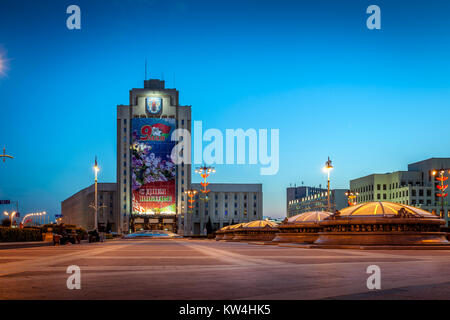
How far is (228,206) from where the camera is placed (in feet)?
593

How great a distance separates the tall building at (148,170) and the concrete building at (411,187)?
189ft

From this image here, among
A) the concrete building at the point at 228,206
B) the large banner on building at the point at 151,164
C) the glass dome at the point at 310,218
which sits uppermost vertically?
the large banner on building at the point at 151,164

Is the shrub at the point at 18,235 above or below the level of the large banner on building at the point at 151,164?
below

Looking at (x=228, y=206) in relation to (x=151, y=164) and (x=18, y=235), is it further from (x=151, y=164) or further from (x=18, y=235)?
(x=18, y=235)

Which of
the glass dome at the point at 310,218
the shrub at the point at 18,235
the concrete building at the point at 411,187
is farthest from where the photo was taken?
the concrete building at the point at 411,187

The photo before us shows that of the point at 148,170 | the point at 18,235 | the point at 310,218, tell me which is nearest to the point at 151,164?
the point at 148,170

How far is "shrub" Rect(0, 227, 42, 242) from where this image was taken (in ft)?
124

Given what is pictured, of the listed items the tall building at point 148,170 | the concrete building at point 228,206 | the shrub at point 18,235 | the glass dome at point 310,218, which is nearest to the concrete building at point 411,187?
the concrete building at point 228,206

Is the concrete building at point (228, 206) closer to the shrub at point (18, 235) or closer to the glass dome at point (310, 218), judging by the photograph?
the shrub at point (18, 235)

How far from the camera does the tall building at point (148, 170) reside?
6294 inches

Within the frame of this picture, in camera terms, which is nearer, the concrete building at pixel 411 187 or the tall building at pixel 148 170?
the concrete building at pixel 411 187

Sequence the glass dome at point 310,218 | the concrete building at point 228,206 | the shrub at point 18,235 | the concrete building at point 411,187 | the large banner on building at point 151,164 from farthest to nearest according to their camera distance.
Result: the concrete building at point 228,206, the large banner on building at point 151,164, the concrete building at point 411,187, the shrub at point 18,235, the glass dome at point 310,218

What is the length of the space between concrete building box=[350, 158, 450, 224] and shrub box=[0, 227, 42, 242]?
11030cm
